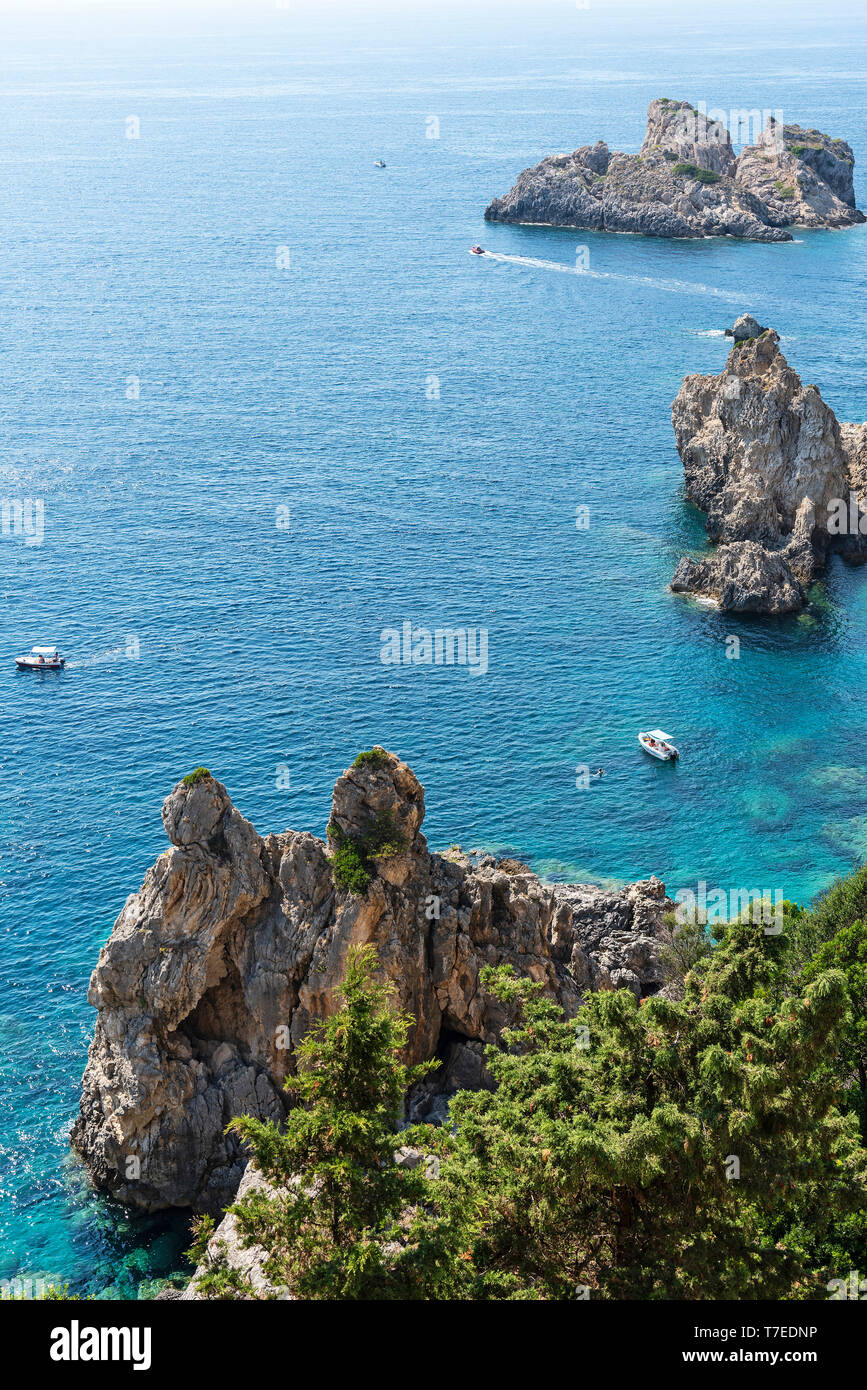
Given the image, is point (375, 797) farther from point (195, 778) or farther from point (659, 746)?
point (659, 746)

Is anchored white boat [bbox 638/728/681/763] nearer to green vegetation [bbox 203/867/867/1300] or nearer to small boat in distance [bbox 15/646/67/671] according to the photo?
small boat in distance [bbox 15/646/67/671]

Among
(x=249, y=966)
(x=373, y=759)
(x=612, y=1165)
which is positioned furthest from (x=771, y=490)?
(x=612, y=1165)

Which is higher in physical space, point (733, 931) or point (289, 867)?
point (733, 931)

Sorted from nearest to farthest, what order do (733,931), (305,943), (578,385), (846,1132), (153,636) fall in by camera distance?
(846,1132), (733,931), (305,943), (153,636), (578,385)

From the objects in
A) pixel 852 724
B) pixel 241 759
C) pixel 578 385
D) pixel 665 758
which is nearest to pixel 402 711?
pixel 241 759

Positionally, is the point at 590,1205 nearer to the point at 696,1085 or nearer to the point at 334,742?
the point at 696,1085

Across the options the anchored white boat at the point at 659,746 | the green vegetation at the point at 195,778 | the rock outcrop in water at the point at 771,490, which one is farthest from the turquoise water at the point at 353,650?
the green vegetation at the point at 195,778

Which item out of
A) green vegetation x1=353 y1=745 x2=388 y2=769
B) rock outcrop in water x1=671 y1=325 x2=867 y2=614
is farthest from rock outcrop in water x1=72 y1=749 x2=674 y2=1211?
rock outcrop in water x1=671 y1=325 x2=867 y2=614
